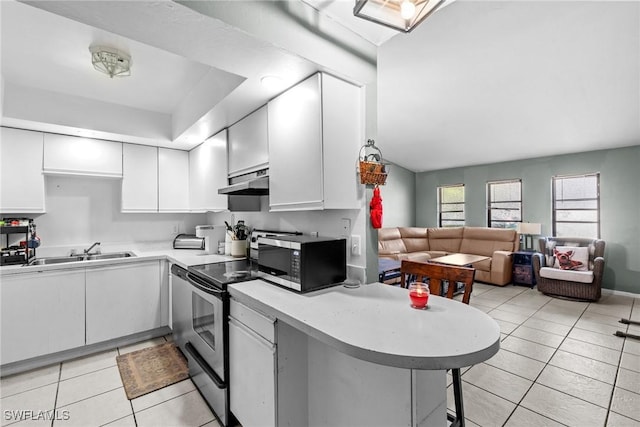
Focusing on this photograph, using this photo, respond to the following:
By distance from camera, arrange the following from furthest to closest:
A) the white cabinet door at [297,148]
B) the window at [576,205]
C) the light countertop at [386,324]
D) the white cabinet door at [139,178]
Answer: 1. the window at [576,205]
2. the white cabinet door at [139,178]
3. the white cabinet door at [297,148]
4. the light countertop at [386,324]

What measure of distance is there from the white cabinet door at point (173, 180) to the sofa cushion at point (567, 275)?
215 inches

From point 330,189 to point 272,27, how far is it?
2.89ft

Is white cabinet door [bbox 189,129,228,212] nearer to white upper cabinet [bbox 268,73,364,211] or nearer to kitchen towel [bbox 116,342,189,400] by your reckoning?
white upper cabinet [bbox 268,73,364,211]

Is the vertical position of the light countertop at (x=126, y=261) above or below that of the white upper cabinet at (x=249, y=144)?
below

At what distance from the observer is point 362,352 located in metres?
0.98

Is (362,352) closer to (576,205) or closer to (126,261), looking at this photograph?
(126,261)

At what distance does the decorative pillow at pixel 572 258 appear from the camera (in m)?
4.47

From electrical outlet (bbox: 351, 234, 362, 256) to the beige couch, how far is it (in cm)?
392

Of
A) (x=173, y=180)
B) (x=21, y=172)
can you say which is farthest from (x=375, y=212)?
(x=21, y=172)

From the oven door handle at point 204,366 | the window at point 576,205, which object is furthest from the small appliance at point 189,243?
the window at point 576,205

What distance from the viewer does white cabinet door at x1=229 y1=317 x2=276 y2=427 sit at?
141cm

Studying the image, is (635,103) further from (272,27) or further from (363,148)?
(272,27)

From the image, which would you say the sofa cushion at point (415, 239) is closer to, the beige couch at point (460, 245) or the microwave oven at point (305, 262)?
the beige couch at point (460, 245)

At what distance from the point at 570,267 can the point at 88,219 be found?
265 inches
